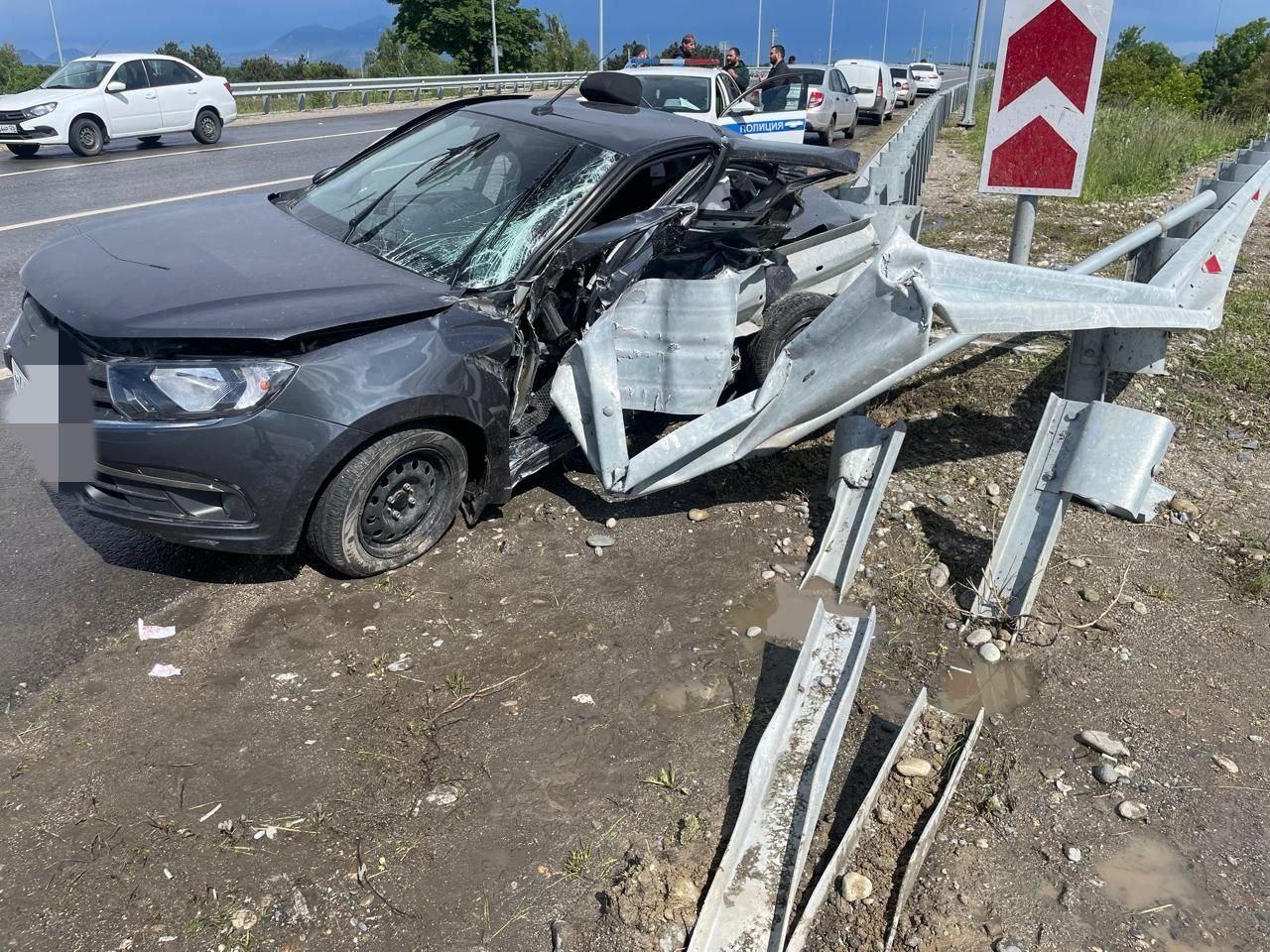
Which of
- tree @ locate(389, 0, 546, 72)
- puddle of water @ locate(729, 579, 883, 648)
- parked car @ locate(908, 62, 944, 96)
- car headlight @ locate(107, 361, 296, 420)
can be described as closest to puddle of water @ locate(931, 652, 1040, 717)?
puddle of water @ locate(729, 579, 883, 648)

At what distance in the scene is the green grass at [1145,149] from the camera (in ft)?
39.9

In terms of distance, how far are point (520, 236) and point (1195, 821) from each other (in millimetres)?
3117

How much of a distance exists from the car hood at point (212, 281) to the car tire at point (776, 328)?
6.44ft

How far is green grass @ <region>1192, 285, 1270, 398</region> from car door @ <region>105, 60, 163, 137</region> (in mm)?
15523

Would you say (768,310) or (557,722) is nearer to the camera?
(557,722)

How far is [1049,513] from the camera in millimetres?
3605

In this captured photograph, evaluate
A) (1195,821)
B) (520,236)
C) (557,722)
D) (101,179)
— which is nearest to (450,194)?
(520,236)

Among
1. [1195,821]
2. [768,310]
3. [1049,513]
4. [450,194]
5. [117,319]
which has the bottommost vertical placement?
[1195,821]

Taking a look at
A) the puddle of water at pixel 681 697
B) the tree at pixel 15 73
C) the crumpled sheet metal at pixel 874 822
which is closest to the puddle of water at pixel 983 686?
the crumpled sheet metal at pixel 874 822

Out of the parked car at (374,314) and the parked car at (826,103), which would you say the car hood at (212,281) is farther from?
the parked car at (826,103)

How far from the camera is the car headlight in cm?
314

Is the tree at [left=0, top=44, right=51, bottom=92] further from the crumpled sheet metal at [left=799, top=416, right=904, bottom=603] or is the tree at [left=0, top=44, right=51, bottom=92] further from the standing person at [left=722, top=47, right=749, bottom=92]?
the crumpled sheet metal at [left=799, top=416, right=904, bottom=603]

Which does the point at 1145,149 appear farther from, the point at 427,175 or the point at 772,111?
the point at 427,175

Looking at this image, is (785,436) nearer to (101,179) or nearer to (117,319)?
(117,319)
